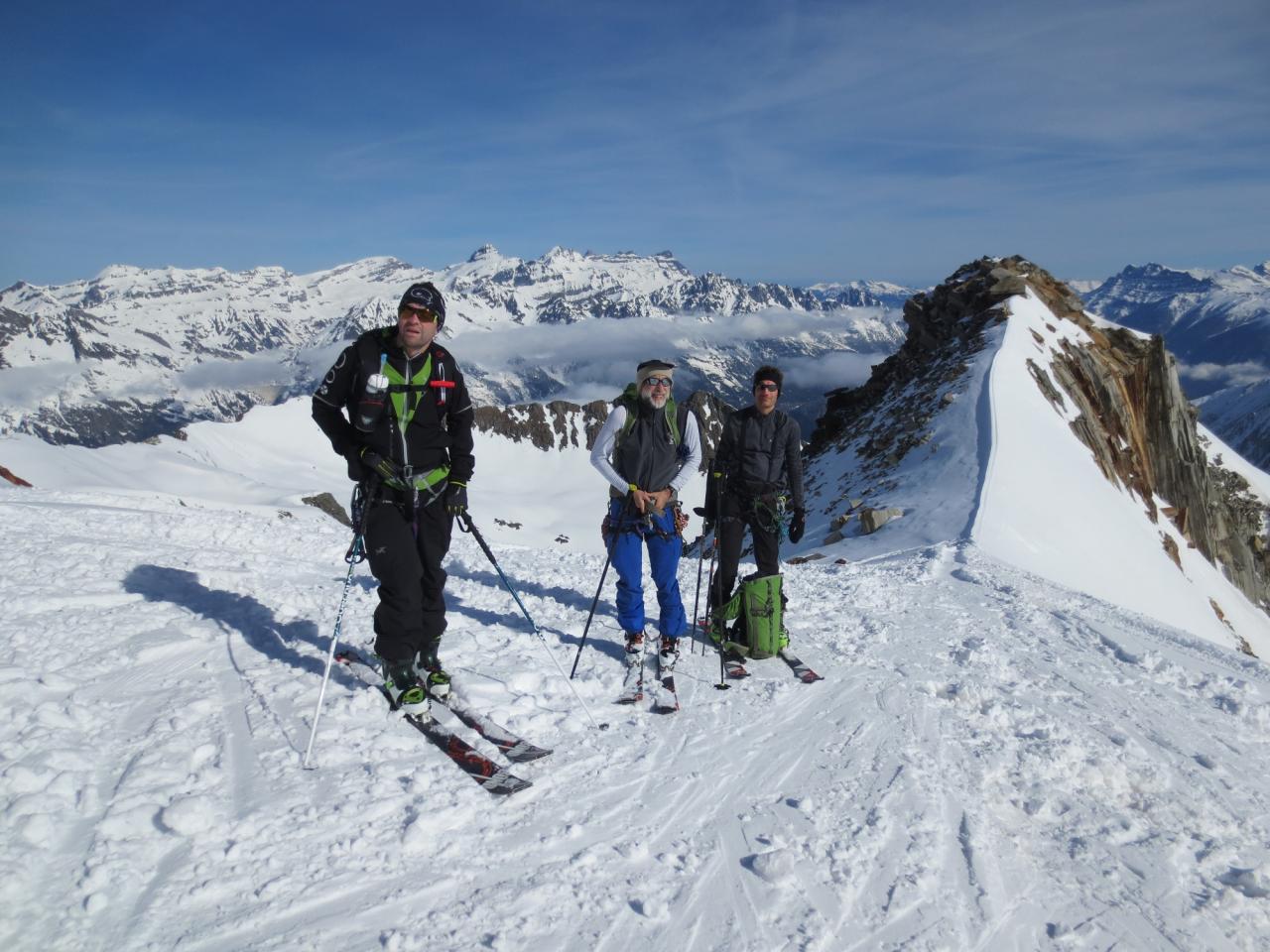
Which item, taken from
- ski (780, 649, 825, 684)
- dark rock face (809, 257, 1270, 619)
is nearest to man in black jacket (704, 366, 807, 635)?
ski (780, 649, 825, 684)

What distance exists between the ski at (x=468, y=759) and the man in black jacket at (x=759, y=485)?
167 inches

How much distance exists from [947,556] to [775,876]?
40.1 ft

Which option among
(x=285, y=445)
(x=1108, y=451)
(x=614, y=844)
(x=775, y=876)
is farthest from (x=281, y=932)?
(x=285, y=445)

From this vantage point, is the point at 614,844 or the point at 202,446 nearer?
the point at 614,844

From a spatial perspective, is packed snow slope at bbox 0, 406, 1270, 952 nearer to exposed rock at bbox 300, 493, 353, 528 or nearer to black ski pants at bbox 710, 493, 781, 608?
black ski pants at bbox 710, 493, 781, 608

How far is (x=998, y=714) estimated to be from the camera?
6.99 metres

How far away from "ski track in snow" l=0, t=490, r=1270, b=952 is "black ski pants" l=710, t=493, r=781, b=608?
1337mm

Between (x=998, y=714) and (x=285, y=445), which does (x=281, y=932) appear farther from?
(x=285, y=445)

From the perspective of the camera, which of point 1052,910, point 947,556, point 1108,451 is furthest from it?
point 1108,451

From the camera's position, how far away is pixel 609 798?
530cm

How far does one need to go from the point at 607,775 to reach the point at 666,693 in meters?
1.75

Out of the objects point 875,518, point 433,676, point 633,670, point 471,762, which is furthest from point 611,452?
point 875,518

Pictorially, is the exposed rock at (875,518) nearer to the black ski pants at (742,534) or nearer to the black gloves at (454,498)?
the black ski pants at (742,534)

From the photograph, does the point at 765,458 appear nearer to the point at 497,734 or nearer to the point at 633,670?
the point at 633,670
